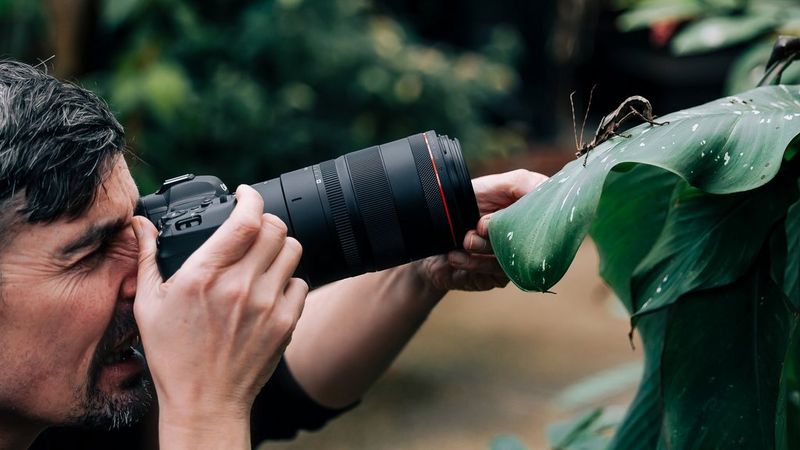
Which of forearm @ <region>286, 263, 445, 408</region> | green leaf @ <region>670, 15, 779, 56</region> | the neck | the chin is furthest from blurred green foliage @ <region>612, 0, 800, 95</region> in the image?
the neck

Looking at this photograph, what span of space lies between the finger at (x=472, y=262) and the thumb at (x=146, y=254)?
1.44ft

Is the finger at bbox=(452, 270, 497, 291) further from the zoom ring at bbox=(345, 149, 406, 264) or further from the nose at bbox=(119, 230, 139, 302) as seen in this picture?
the nose at bbox=(119, 230, 139, 302)

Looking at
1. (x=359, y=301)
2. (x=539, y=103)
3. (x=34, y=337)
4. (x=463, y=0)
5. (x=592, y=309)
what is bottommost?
(x=592, y=309)

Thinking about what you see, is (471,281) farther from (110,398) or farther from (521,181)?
(110,398)

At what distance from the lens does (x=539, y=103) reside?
635cm

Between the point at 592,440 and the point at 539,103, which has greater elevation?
the point at 592,440

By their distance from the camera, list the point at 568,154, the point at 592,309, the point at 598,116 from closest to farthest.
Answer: the point at 592,309
the point at 568,154
the point at 598,116

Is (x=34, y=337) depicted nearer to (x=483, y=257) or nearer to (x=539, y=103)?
(x=483, y=257)

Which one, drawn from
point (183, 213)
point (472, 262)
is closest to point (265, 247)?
point (183, 213)

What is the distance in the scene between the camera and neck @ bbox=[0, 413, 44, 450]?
4.60 ft

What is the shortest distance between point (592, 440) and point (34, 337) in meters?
0.84

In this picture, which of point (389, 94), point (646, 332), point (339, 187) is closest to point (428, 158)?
point (339, 187)

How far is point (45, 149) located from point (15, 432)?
43 centimetres

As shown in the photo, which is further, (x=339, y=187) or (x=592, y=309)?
(x=592, y=309)
